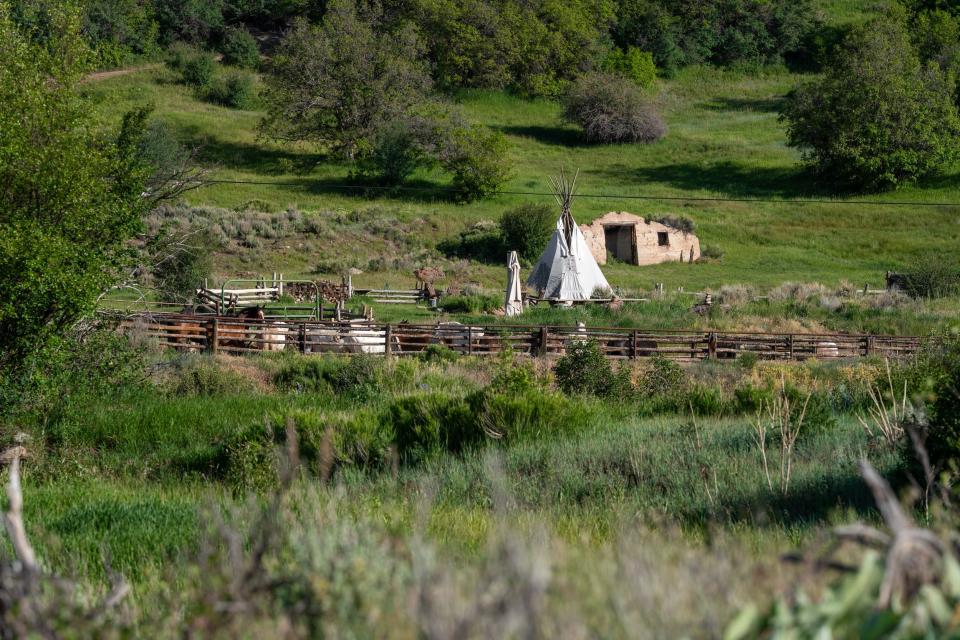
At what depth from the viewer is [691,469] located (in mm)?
9156

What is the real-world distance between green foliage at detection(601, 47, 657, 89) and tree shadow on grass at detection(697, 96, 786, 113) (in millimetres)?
5025

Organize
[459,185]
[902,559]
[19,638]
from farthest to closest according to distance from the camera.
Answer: [459,185] < [19,638] < [902,559]

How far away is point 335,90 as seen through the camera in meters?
60.3

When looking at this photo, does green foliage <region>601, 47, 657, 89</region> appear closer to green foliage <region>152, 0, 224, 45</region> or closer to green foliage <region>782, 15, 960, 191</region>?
green foliage <region>782, 15, 960, 191</region>

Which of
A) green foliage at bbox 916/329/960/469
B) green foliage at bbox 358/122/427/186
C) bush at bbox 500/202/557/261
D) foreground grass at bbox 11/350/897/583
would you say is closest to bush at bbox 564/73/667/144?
green foliage at bbox 358/122/427/186

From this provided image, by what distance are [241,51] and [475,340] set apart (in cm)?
6424

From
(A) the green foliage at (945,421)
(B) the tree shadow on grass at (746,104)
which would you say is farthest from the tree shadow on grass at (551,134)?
(A) the green foliage at (945,421)

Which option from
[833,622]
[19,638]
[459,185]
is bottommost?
[19,638]

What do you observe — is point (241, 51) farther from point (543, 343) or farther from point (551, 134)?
point (543, 343)

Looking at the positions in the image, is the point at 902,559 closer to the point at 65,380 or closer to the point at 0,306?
the point at 0,306

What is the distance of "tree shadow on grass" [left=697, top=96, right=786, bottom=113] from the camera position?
77500 mm

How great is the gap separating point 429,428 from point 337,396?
564 cm

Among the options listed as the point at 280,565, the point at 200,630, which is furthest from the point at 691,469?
the point at 200,630

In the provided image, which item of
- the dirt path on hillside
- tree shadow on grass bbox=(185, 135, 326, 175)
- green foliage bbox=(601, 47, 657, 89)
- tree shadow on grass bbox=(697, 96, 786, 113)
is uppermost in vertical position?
green foliage bbox=(601, 47, 657, 89)
